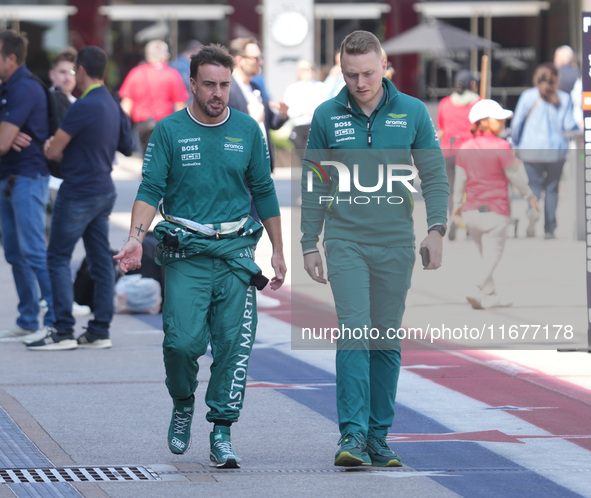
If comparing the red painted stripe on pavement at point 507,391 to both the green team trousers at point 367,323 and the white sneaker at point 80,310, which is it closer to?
the green team trousers at point 367,323

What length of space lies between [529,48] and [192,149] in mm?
29521

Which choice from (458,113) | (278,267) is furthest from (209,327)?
(458,113)

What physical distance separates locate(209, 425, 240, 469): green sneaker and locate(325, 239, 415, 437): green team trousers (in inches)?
19.0

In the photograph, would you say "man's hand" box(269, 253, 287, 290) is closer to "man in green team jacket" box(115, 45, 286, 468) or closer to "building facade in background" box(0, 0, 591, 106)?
"man in green team jacket" box(115, 45, 286, 468)

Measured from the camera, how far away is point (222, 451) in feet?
18.7

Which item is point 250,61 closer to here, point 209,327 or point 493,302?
point 493,302

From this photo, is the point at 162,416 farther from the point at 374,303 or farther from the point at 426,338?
the point at 426,338

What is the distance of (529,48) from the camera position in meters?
34.1

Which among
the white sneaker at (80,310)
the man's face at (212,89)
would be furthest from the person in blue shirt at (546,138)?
the man's face at (212,89)

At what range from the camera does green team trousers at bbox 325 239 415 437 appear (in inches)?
223

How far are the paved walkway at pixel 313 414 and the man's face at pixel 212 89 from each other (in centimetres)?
155

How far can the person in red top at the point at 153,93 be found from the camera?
1720 cm

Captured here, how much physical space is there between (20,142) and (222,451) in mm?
4020

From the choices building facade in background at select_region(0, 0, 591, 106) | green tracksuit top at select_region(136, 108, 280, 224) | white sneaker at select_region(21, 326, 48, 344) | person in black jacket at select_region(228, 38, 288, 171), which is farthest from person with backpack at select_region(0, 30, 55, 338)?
building facade in background at select_region(0, 0, 591, 106)
